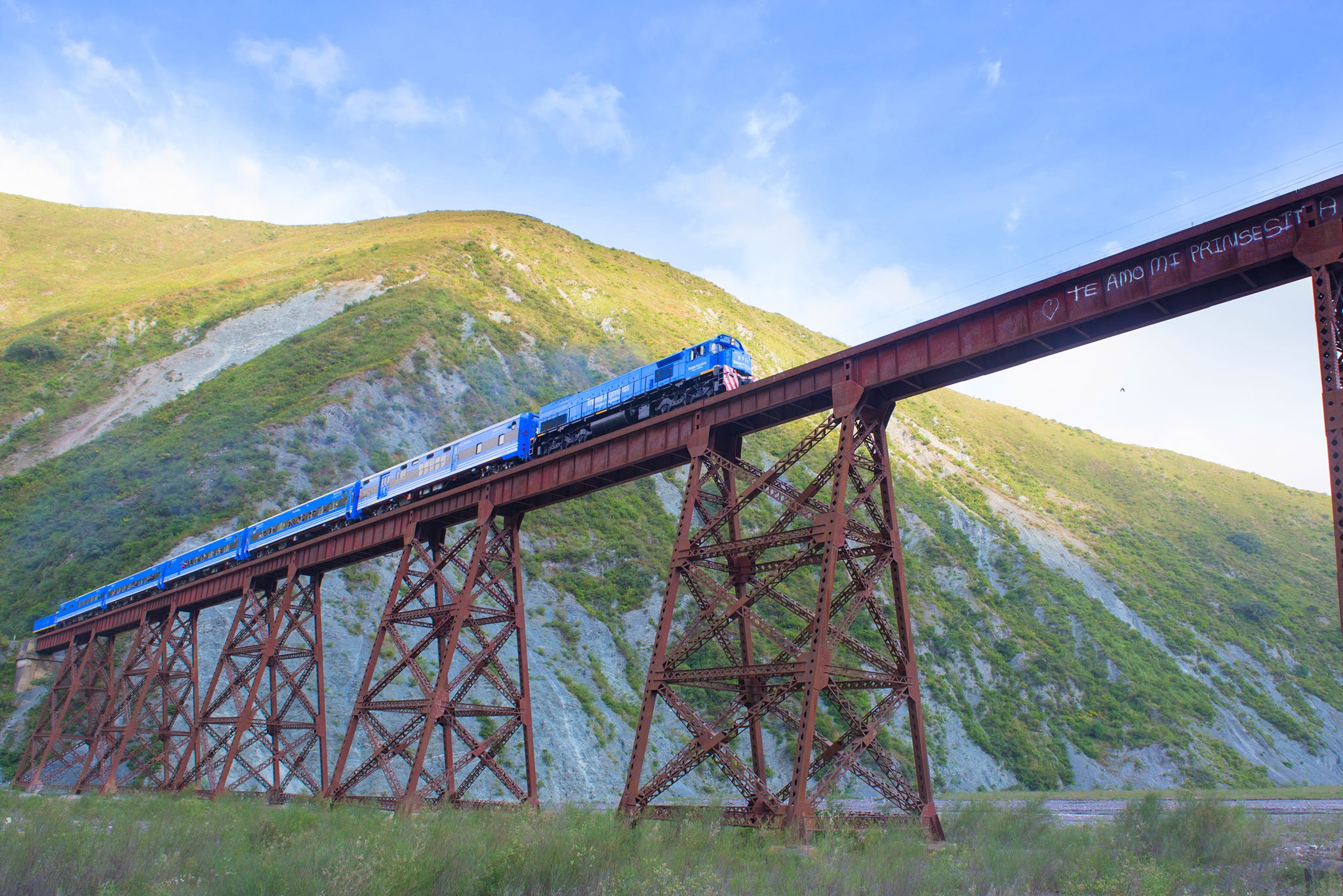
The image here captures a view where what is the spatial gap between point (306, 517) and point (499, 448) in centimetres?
965

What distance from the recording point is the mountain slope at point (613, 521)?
140 ft

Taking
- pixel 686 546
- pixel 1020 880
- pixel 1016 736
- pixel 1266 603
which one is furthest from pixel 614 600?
pixel 1266 603

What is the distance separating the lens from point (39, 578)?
4591cm

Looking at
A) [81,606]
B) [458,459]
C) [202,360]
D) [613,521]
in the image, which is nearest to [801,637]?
[458,459]

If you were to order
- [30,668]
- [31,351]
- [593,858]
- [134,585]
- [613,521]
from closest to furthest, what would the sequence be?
1. [593,858]
2. [134,585]
3. [30,668]
4. [613,521]
5. [31,351]

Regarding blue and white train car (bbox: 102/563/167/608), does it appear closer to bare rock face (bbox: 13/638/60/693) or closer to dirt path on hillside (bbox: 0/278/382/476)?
bare rock face (bbox: 13/638/60/693)

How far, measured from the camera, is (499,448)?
25875 millimetres

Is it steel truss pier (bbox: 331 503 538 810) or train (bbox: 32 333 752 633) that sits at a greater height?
train (bbox: 32 333 752 633)

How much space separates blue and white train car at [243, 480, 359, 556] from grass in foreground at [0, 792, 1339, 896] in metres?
14.8

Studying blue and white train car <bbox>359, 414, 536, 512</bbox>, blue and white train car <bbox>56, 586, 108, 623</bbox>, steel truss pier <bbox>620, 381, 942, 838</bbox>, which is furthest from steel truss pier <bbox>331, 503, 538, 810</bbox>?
blue and white train car <bbox>56, 586, 108, 623</bbox>

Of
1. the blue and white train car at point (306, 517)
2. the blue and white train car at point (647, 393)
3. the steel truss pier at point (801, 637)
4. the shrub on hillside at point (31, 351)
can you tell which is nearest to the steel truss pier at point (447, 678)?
the blue and white train car at point (647, 393)

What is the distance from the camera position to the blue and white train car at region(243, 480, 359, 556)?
97.3 feet

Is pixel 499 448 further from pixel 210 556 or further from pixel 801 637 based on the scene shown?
pixel 210 556

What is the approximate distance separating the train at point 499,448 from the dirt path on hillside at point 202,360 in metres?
30.0
